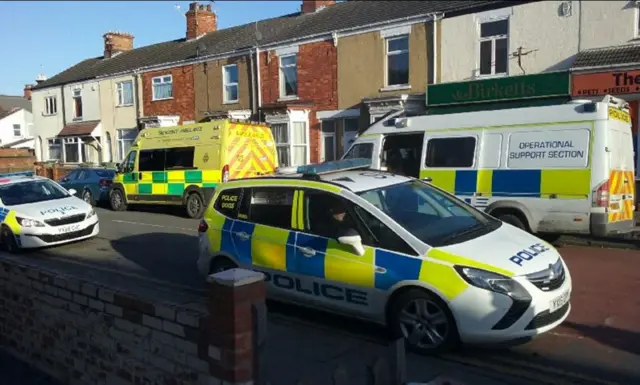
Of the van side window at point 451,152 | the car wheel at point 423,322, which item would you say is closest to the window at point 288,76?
the van side window at point 451,152

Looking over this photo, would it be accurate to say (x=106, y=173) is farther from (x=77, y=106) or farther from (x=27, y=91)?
(x=27, y=91)

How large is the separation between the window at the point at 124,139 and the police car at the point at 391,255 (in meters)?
22.1

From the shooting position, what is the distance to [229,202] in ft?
20.5

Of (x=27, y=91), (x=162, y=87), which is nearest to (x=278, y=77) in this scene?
(x=162, y=87)

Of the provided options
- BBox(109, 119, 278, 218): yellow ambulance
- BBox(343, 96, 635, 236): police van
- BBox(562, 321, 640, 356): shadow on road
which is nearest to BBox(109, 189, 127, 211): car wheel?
BBox(109, 119, 278, 218): yellow ambulance

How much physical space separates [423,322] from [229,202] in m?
2.70

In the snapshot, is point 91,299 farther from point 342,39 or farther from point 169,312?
point 342,39

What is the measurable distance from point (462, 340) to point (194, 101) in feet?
68.7

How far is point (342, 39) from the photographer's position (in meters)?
18.3

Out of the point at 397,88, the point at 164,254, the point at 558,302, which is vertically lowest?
the point at 164,254

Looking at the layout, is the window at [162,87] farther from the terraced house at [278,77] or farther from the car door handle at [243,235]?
the car door handle at [243,235]

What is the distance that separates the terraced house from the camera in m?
16.9

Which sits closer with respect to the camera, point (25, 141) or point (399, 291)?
point (399, 291)

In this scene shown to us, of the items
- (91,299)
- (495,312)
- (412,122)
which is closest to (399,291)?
(495,312)
